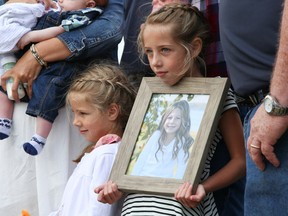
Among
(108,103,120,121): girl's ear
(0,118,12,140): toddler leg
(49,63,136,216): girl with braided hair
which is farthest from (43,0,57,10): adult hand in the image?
(108,103,120,121): girl's ear

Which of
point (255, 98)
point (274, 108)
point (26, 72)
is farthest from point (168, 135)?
point (26, 72)

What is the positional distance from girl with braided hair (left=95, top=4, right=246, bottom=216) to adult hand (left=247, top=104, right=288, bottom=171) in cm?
45

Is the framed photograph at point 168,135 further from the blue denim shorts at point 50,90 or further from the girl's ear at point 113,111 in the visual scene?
the blue denim shorts at point 50,90

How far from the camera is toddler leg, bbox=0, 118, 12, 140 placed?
4.22m

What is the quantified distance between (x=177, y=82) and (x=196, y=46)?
0.20 meters

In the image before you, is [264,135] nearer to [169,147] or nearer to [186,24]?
[169,147]

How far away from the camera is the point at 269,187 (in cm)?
276

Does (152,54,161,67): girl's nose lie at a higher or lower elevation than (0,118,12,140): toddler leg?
higher

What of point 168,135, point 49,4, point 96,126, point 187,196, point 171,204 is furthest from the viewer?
point 49,4

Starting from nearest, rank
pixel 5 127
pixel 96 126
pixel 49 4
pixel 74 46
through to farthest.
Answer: pixel 96 126 < pixel 74 46 < pixel 5 127 < pixel 49 4

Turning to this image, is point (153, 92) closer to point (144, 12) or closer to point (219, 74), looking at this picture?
point (219, 74)

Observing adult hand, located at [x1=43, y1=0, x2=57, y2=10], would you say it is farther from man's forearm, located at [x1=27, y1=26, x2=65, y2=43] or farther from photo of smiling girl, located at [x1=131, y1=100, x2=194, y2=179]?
photo of smiling girl, located at [x1=131, y1=100, x2=194, y2=179]

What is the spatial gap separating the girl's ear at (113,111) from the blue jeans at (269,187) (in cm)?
114

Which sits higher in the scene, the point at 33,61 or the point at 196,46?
the point at 196,46
